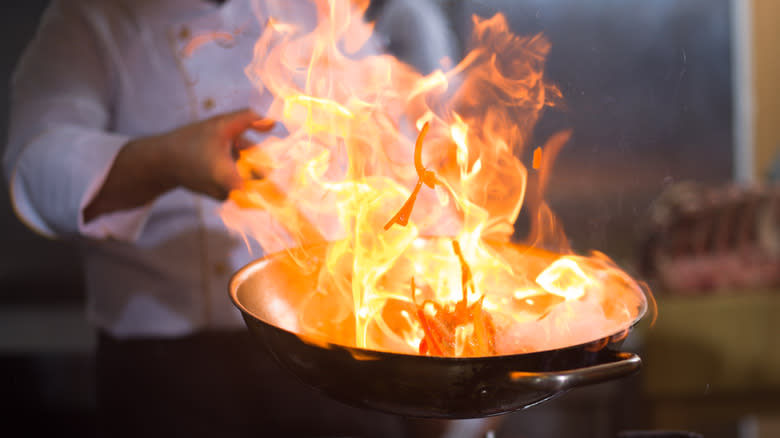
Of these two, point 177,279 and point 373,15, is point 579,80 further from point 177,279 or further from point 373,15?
point 177,279

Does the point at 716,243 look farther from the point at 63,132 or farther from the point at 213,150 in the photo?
the point at 63,132

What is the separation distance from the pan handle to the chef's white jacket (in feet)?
2.27

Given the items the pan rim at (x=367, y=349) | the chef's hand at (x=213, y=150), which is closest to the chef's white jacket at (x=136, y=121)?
the chef's hand at (x=213, y=150)

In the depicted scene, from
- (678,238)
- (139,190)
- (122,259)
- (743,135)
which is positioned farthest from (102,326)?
(743,135)

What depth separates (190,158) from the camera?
2.30 ft

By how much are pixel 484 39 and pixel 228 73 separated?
0.49m

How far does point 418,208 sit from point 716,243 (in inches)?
48.9

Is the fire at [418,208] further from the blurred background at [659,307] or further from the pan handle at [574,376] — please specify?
the blurred background at [659,307]

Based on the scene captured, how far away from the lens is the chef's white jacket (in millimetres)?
896

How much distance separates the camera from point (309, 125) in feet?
2.51

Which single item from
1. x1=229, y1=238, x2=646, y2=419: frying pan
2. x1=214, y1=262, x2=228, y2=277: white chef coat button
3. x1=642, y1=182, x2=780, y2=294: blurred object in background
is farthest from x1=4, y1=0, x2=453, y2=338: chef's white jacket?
x1=642, y1=182, x2=780, y2=294: blurred object in background

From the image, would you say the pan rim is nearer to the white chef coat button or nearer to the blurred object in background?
the white chef coat button

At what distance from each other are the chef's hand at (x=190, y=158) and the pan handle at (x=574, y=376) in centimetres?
43

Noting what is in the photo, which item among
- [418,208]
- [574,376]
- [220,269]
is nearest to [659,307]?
[418,208]
